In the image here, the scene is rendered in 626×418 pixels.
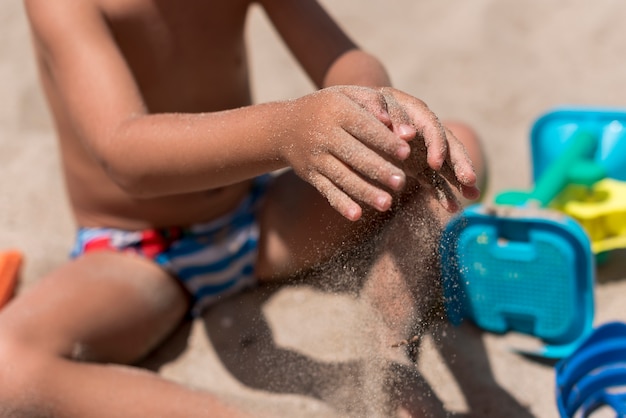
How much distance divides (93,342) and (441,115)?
100 cm

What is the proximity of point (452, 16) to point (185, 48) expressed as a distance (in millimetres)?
993

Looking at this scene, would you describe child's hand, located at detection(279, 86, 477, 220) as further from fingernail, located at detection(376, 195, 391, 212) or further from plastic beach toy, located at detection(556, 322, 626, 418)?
plastic beach toy, located at detection(556, 322, 626, 418)

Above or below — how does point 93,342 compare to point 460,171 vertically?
below

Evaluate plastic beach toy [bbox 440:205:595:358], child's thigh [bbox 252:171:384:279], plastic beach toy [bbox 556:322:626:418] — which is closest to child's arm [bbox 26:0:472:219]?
child's thigh [bbox 252:171:384:279]

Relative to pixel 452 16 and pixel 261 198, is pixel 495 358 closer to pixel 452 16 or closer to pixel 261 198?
pixel 261 198

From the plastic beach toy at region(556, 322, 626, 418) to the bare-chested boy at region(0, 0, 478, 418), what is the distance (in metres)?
0.42

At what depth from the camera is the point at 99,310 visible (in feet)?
4.36

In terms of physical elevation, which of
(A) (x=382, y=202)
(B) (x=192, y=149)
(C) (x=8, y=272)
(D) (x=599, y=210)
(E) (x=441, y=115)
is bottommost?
(C) (x=8, y=272)

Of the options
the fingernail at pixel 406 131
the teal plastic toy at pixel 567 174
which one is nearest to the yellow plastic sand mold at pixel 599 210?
the teal plastic toy at pixel 567 174

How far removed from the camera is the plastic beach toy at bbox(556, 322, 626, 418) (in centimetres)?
125

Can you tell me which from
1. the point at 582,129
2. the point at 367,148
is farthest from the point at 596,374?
the point at 367,148

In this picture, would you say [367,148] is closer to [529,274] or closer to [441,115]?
[529,274]

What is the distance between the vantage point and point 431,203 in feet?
3.42

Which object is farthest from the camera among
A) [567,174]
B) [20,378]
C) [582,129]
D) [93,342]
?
[582,129]
